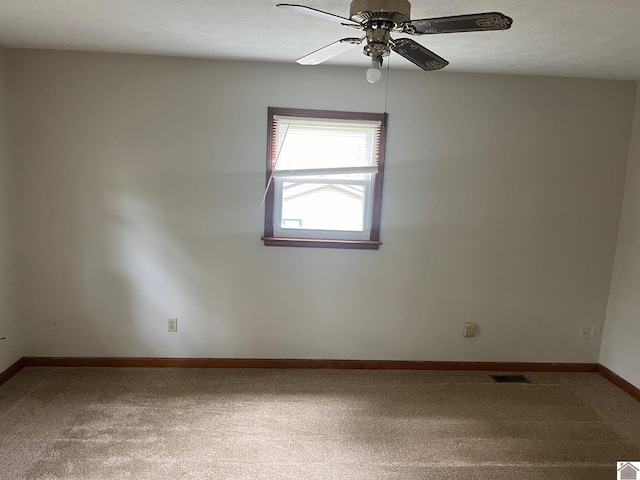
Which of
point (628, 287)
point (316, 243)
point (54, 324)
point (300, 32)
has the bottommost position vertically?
point (54, 324)

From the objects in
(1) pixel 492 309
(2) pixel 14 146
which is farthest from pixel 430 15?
(2) pixel 14 146

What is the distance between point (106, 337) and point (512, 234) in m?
3.15

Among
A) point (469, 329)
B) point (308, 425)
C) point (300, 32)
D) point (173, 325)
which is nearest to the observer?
point (300, 32)

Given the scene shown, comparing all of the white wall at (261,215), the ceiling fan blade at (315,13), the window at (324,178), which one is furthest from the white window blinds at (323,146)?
the ceiling fan blade at (315,13)

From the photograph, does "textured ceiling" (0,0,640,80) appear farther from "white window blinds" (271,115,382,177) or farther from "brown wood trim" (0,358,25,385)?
"brown wood trim" (0,358,25,385)

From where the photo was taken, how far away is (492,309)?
337cm

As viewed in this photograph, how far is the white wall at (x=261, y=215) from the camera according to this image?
9.87 feet

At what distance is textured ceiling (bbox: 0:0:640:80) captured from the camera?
1942mm

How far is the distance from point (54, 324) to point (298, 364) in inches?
71.9

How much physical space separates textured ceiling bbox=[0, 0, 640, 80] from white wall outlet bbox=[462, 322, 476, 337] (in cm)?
187

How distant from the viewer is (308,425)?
2.62 m

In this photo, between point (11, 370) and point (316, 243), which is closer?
point (11, 370)

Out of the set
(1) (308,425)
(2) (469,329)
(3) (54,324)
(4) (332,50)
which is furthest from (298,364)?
(4) (332,50)

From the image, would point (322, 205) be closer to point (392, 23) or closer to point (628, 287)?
point (392, 23)
